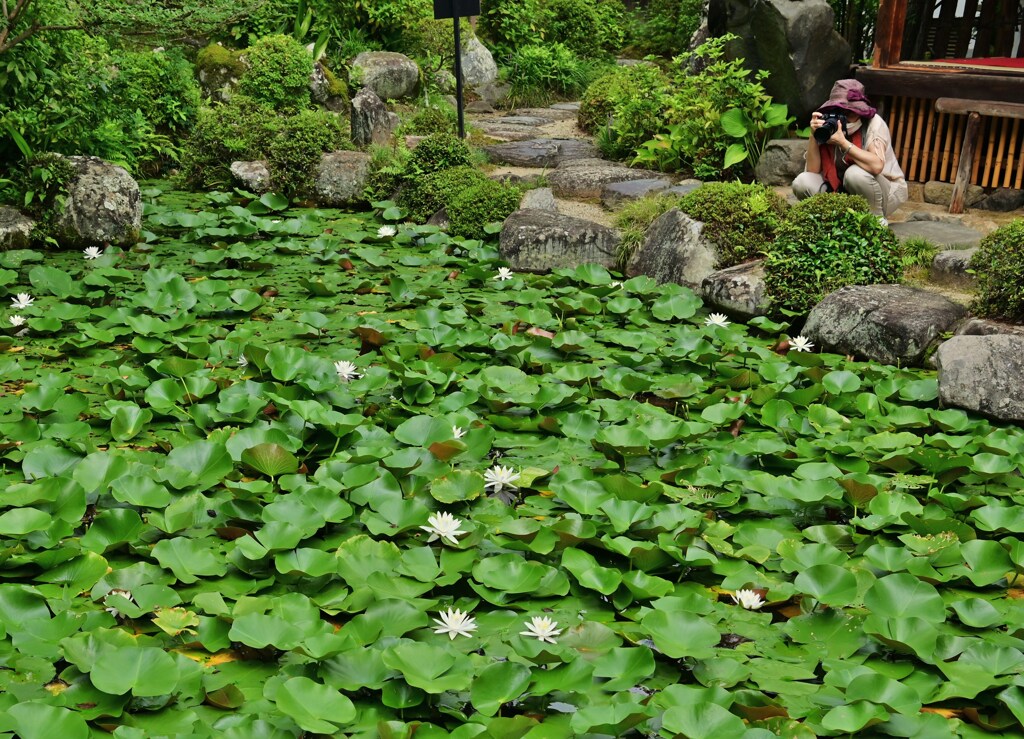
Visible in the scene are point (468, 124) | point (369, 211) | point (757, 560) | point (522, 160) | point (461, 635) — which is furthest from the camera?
point (468, 124)

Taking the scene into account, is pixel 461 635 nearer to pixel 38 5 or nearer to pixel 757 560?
pixel 757 560

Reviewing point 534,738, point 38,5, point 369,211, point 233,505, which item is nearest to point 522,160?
point 369,211

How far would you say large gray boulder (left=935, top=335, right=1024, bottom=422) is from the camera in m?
4.23

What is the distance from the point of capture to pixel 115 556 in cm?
316

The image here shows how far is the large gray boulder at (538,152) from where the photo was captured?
8.94 m

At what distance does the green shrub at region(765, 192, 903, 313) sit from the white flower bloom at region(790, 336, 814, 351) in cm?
39

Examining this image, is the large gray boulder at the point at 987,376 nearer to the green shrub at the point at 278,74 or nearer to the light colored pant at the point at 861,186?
the light colored pant at the point at 861,186

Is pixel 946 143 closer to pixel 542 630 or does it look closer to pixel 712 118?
pixel 712 118

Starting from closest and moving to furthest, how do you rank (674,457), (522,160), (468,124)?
(674,457)
(522,160)
(468,124)

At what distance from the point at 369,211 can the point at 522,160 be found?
1.60m

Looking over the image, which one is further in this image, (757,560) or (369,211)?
(369,211)

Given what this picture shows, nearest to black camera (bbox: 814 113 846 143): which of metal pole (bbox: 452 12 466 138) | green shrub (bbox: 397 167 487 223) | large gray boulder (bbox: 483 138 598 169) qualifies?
green shrub (bbox: 397 167 487 223)

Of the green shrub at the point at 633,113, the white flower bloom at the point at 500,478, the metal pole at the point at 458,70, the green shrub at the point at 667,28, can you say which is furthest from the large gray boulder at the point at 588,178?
the green shrub at the point at 667,28

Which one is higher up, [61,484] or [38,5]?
[38,5]
